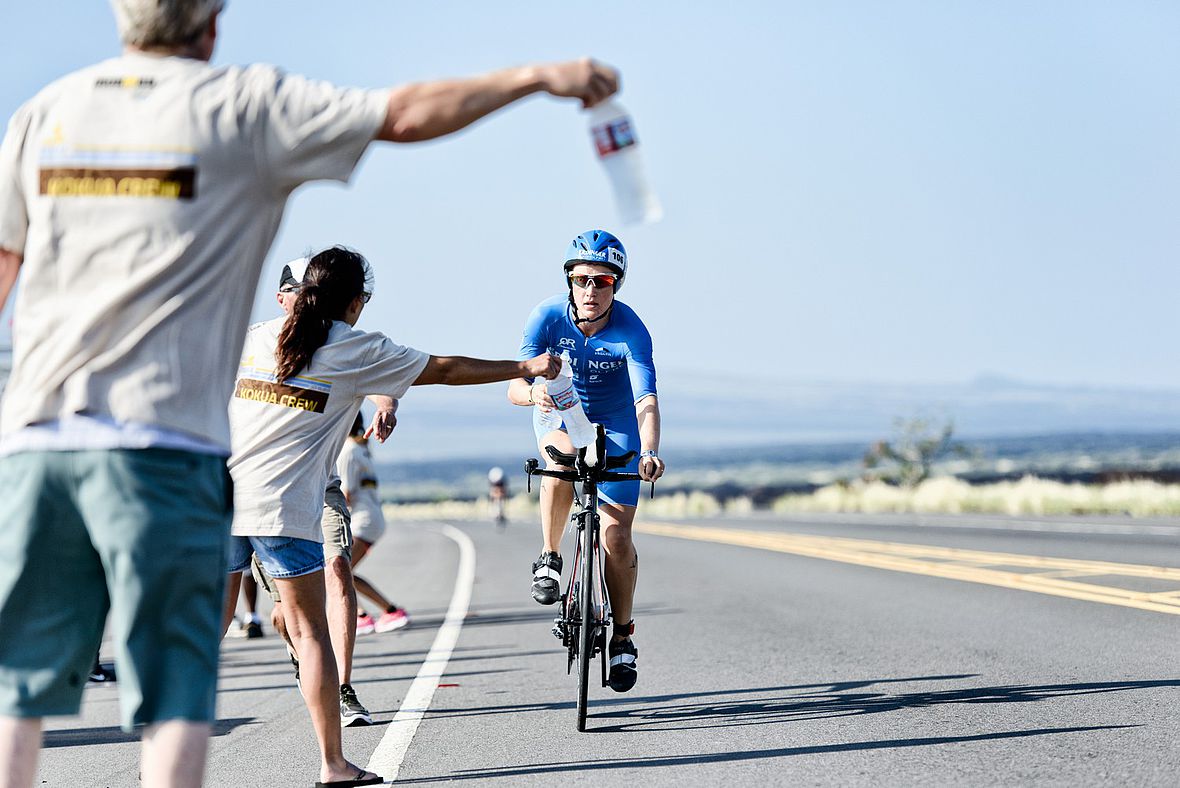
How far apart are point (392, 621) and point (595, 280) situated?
665cm

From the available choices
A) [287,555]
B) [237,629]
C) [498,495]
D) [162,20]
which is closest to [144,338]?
[162,20]

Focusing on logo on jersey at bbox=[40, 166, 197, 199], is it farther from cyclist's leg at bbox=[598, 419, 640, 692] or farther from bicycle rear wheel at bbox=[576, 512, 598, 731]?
cyclist's leg at bbox=[598, 419, 640, 692]

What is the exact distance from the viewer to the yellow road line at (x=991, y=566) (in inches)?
510

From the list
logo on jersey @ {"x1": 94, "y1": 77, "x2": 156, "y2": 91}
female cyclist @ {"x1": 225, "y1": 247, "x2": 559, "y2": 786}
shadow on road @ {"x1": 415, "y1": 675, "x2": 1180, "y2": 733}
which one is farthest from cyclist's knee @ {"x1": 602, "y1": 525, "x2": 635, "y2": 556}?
logo on jersey @ {"x1": 94, "y1": 77, "x2": 156, "y2": 91}

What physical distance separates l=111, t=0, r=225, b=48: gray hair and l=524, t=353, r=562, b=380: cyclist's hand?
1.83 meters

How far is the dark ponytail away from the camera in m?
5.30

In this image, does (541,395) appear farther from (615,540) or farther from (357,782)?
(357,782)

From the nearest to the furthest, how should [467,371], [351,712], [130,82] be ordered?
[130,82] → [467,371] → [351,712]

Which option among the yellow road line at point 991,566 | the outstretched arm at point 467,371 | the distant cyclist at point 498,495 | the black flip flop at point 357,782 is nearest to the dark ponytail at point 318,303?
the outstretched arm at point 467,371

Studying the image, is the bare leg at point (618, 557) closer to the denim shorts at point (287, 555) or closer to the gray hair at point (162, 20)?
the denim shorts at point (287, 555)

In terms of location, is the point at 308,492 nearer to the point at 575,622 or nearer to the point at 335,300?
the point at 335,300

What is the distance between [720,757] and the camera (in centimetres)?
632

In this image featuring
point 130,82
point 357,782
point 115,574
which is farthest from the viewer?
point 357,782

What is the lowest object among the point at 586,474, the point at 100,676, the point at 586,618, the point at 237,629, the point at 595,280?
the point at 237,629
